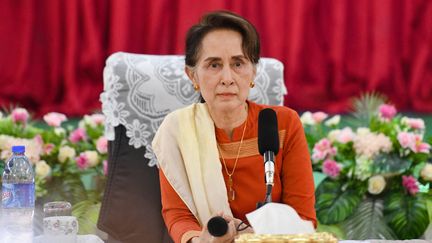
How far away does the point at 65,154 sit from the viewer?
292 centimetres

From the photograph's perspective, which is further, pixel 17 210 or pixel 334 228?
pixel 334 228

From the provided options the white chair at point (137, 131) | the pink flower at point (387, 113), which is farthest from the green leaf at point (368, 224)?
the white chair at point (137, 131)

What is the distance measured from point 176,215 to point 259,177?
232 mm

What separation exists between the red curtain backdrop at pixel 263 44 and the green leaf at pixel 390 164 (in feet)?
6.76

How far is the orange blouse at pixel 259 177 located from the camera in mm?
1844

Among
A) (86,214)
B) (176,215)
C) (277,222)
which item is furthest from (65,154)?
(277,222)

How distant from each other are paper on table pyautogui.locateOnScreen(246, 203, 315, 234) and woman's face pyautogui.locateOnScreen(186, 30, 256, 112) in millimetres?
624

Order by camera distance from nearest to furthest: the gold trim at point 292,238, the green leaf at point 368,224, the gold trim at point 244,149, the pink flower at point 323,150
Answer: the gold trim at point 292,238 < the gold trim at point 244,149 < the green leaf at point 368,224 < the pink flower at point 323,150

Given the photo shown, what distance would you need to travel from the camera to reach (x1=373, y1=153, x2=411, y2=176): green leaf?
8.99 feet

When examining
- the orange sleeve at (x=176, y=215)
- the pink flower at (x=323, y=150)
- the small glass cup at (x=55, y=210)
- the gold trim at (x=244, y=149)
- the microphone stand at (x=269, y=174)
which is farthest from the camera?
the pink flower at (x=323, y=150)

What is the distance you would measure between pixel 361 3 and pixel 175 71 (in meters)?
Answer: 2.80

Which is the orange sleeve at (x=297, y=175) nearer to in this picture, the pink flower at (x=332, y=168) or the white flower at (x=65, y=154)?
the pink flower at (x=332, y=168)

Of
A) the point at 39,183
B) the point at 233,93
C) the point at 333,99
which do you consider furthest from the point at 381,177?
the point at 333,99

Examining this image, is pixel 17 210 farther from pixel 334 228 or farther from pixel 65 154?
pixel 334 228
